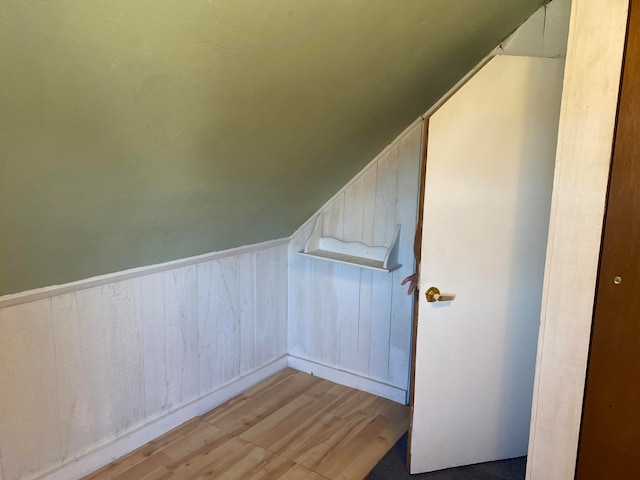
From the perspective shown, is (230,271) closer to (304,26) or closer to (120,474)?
(120,474)

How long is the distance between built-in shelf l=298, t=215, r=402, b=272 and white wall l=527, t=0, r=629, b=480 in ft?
3.56

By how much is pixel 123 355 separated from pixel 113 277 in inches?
15.3

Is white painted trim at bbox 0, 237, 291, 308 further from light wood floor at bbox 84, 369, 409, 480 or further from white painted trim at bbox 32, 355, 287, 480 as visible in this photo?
light wood floor at bbox 84, 369, 409, 480

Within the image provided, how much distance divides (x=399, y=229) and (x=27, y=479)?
2.04 meters

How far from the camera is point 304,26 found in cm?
127

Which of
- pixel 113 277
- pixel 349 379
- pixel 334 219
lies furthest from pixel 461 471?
pixel 113 277

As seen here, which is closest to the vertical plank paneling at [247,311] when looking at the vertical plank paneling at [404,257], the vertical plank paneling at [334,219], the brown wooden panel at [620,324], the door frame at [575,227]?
the vertical plank paneling at [334,219]

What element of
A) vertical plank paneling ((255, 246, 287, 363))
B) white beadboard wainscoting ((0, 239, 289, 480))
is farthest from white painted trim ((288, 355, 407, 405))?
white beadboard wainscoting ((0, 239, 289, 480))

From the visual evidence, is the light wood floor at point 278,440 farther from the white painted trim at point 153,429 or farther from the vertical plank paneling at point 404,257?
the vertical plank paneling at point 404,257

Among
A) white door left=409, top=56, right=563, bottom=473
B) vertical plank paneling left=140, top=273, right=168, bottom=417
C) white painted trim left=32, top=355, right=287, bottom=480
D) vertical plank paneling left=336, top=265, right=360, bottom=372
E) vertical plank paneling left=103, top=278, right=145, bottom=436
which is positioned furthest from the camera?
vertical plank paneling left=336, top=265, right=360, bottom=372

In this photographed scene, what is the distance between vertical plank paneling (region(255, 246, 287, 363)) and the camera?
2.85 metres

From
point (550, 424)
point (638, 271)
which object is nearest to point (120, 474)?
point (550, 424)

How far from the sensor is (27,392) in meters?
1.78

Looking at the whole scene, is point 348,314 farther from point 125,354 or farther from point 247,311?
point 125,354
